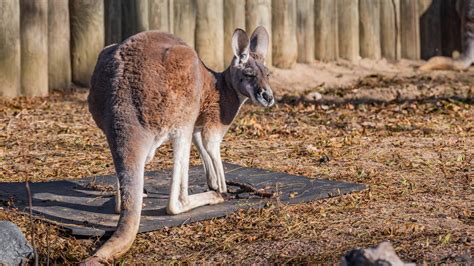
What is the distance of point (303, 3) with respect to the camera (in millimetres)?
11852

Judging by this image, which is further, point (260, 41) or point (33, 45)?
point (33, 45)

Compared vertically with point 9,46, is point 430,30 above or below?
below

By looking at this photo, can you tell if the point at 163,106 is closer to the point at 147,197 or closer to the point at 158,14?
the point at 147,197

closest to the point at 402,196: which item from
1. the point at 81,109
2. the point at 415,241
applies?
the point at 415,241

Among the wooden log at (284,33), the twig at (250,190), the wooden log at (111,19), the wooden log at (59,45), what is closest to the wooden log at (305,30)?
the wooden log at (284,33)

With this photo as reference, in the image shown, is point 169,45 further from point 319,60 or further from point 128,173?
point 319,60

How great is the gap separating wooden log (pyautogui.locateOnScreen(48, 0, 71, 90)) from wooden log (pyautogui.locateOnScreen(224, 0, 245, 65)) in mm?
1828

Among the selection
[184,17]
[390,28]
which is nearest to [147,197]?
[184,17]

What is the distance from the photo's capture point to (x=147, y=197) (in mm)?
6211

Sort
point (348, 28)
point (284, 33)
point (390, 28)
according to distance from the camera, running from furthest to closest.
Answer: point (390, 28) < point (348, 28) < point (284, 33)

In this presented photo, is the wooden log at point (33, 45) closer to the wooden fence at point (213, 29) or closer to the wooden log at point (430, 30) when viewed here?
the wooden fence at point (213, 29)

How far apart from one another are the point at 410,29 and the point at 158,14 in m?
4.08

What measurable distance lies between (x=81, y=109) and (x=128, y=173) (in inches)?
179

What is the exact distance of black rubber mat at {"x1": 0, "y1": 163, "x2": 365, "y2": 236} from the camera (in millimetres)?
5613
